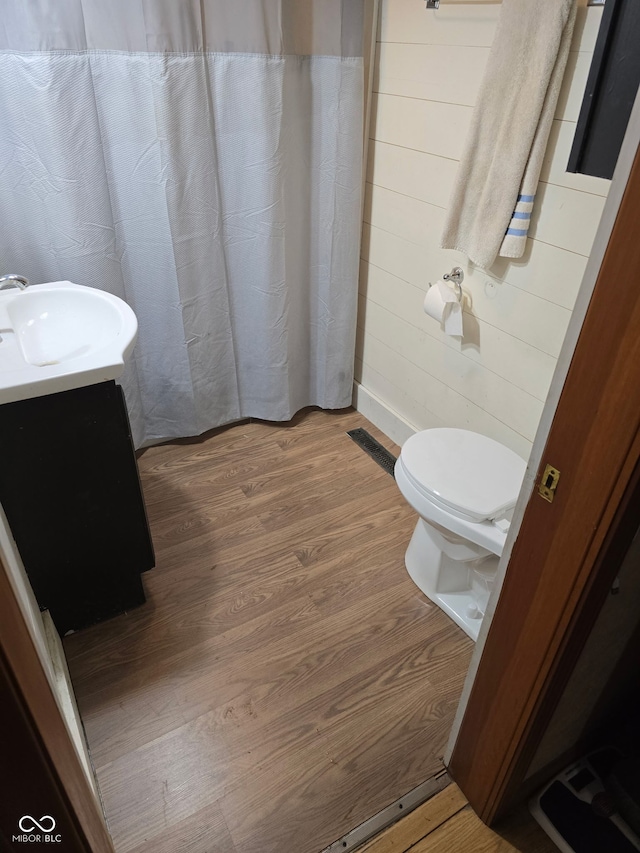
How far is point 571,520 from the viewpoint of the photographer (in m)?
0.82

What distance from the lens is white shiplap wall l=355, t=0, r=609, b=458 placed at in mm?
1451

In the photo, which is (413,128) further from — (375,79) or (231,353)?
(231,353)

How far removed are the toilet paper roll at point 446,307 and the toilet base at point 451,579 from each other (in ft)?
2.08

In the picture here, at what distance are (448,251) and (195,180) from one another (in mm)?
886

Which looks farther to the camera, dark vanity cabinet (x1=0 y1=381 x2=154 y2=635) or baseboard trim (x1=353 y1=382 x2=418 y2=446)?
baseboard trim (x1=353 y1=382 x2=418 y2=446)

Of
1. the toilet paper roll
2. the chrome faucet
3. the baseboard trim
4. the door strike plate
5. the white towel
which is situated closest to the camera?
the door strike plate

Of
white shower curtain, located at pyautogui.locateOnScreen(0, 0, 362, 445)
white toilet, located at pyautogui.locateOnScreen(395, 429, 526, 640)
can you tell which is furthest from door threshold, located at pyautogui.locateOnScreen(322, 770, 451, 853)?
white shower curtain, located at pyautogui.locateOnScreen(0, 0, 362, 445)

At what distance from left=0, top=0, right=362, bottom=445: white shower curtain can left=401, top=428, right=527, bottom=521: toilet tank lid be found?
88cm

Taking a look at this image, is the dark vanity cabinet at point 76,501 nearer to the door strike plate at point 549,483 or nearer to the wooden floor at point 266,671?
the wooden floor at point 266,671

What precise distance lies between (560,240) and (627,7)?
1.75 ft

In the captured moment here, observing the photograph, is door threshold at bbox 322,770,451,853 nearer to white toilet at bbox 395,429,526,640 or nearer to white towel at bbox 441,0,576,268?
white toilet at bbox 395,429,526,640

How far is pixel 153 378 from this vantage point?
2.19 metres

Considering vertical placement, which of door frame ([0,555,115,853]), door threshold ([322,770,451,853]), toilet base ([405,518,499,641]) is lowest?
door threshold ([322,770,451,853])

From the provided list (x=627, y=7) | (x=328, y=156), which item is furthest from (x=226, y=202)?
(x=627, y=7)
